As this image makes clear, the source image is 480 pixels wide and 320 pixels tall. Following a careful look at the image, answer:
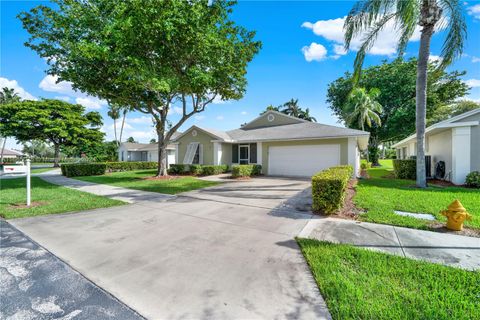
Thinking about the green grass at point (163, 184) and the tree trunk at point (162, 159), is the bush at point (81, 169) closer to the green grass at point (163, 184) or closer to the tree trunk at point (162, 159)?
the green grass at point (163, 184)

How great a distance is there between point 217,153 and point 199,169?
2.12 metres

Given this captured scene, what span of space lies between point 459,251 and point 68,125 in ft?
133

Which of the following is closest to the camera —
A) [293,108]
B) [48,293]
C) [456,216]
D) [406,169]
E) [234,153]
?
[48,293]

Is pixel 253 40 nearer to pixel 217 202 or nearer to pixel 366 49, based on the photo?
pixel 366 49

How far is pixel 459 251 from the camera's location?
3.54m

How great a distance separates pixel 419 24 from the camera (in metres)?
8.85

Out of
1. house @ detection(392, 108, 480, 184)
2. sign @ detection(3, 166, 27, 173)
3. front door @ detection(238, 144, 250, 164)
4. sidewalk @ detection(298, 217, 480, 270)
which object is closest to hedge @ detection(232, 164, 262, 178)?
front door @ detection(238, 144, 250, 164)

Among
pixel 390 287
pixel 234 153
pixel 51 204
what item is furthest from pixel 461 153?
pixel 51 204

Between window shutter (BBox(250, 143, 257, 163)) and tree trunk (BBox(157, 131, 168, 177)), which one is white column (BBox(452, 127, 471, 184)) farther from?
tree trunk (BBox(157, 131, 168, 177))

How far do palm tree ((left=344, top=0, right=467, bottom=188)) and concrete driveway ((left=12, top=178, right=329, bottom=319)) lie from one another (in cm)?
839

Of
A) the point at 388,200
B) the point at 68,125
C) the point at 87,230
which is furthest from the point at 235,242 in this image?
the point at 68,125

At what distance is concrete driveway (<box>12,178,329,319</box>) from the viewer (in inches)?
92.4

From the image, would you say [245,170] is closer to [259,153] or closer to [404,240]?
[259,153]

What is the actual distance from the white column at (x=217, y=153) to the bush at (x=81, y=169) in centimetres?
1010
